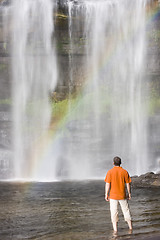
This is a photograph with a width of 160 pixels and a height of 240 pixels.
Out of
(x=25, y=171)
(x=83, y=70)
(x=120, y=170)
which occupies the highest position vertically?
(x=83, y=70)

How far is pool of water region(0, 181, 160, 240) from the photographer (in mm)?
7340

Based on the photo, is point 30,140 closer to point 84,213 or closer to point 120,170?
point 84,213

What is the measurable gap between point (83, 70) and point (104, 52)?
235 cm

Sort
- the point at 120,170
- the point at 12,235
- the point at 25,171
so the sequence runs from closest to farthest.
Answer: the point at 120,170
the point at 12,235
the point at 25,171

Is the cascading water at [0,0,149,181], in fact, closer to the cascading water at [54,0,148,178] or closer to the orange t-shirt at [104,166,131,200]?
the cascading water at [54,0,148,178]

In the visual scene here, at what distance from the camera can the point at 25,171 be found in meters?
25.8

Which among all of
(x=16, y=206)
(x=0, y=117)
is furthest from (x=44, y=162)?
(x=16, y=206)

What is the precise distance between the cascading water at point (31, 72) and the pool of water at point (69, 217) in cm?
1488

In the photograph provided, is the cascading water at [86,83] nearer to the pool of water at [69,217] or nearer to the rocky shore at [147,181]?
the rocky shore at [147,181]

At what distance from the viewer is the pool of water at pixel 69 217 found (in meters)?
7.34

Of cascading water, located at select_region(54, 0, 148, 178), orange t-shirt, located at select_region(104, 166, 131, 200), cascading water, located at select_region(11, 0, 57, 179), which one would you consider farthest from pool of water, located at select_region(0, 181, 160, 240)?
cascading water, located at select_region(11, 0, 57, 179)

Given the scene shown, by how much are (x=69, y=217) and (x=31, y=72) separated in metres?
21.4

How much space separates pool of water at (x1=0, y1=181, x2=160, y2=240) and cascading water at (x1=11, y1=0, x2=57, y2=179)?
14.9m

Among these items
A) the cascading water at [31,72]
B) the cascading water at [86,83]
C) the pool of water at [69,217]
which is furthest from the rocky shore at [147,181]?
the cascading water at [31,72]
